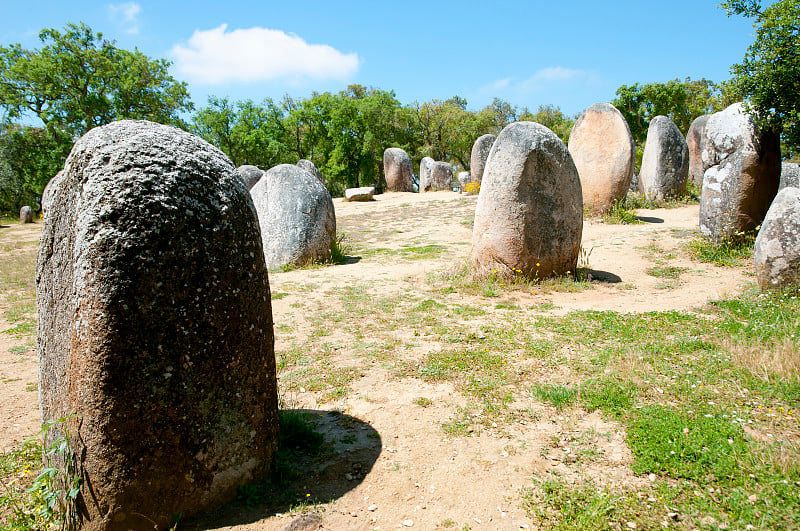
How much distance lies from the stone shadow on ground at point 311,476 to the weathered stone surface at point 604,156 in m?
11.5

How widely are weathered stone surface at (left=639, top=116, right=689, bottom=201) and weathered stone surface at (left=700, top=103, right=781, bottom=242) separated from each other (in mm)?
6642

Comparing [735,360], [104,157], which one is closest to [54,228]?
[104,157]

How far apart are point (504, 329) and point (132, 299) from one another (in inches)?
162

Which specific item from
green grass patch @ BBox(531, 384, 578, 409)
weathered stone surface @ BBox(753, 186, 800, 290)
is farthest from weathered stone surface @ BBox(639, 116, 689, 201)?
green grass patch @ BBox(531, 384, 578, 409)

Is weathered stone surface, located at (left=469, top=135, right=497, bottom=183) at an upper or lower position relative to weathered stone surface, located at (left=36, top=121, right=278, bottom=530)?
upper

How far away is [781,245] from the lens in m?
5.71

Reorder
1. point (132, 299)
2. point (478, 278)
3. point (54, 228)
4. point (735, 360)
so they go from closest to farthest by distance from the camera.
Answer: point (132, 299)
point (54, 228)
point (735, 360)
point (478, 278)

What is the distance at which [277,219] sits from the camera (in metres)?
10.0

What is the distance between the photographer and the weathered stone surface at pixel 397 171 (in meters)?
28.1

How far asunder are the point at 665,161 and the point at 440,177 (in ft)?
44.6

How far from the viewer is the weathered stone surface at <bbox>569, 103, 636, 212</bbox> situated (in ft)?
42.4

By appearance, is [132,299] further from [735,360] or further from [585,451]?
[735,360]

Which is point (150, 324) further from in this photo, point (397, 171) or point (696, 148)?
point (397, 171)

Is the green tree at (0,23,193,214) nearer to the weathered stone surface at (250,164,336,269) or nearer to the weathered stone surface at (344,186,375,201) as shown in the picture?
the weathered stone surface at (344,186,375,201)
